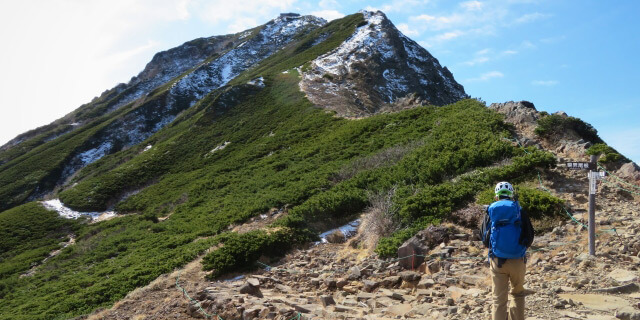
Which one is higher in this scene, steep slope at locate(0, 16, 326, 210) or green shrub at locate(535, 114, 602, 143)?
steep slope at locate(0, 16, 326, 210)

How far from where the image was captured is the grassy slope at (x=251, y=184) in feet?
40.7

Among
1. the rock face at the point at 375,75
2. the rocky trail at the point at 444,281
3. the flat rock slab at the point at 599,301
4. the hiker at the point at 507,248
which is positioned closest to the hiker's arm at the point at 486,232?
the hiker at the point at 507,248

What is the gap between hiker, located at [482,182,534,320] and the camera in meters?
4.86

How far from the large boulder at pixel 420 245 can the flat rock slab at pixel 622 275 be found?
120 inches

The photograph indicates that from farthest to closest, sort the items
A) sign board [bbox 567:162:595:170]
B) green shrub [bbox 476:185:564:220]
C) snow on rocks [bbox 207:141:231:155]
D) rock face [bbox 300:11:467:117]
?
rock face [bbox 300:11:467:117] < snow on rocks [bbox 207:141:231:155] < green shrub [bbox 476:185:564:220] < sign board [bbox 567:162:595:170]

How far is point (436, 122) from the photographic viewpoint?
20703mm

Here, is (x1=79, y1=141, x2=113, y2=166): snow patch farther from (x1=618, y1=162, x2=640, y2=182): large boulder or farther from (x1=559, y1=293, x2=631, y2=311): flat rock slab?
(x1=559, y1=293, x2=631, y2=311): flat rock slab

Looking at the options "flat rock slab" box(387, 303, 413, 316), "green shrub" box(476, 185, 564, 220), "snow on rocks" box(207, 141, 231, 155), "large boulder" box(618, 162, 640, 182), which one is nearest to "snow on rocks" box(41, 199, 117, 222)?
"snow on rocks" box(207, 141, 231, 155)

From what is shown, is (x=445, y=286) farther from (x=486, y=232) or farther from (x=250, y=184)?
(x=250, y=184)

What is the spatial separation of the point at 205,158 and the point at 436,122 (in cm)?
2180

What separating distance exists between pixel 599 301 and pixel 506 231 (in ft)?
6.40

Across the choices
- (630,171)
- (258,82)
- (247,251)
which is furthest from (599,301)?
(258,82)

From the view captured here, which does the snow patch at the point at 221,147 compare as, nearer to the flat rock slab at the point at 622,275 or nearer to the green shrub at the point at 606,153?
A: the green shrub at the point at 606,153

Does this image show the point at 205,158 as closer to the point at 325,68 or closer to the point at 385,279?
the point at 325,68
